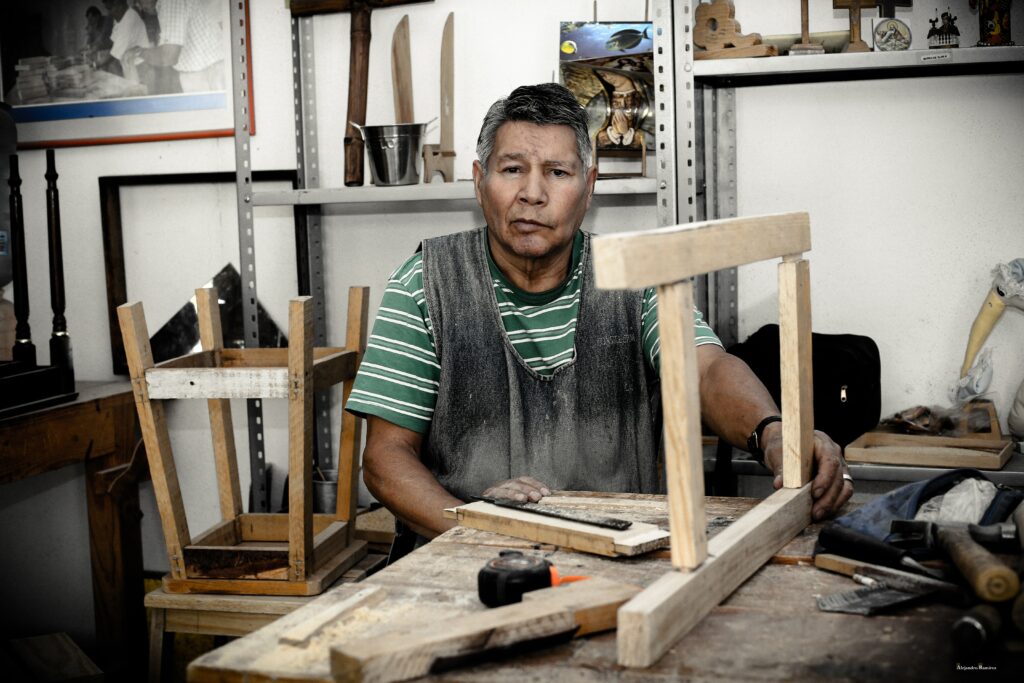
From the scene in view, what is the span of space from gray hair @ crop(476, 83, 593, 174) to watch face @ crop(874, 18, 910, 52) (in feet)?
3.32

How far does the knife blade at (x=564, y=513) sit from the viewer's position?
134 centimetres

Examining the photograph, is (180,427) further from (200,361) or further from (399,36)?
(399,36)

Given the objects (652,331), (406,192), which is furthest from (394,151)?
(652,331)

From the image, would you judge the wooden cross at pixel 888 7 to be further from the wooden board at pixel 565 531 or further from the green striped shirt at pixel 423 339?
the wooden board at pixel 565 531

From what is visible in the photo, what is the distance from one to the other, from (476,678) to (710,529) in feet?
1.72

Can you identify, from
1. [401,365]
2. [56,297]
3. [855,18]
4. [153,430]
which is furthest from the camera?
[56,297]

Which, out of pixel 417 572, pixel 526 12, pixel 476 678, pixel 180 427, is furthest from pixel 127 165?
pixel 476 678

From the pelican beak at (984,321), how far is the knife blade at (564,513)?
173cm

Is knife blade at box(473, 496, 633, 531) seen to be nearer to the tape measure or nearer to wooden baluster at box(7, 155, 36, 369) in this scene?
the tape measure

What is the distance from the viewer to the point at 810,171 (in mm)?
2869

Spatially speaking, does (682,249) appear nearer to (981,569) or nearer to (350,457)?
(981,569)

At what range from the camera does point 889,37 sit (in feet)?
8.69

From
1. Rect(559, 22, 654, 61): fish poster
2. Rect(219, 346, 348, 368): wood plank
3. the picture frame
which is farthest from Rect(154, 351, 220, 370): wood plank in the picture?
Rect(559, 22, 654, 61): fish poster

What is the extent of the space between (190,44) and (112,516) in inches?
60.8
